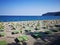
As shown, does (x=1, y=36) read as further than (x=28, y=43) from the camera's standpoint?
Yes

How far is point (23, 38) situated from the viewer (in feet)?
28.0

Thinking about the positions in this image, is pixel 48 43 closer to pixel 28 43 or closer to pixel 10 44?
pixel 28 43

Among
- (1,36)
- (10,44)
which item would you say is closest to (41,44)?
(10,44)

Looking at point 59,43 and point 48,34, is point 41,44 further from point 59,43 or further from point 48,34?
point 48,34

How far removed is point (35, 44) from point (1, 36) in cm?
314

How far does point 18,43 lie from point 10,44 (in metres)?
0.54

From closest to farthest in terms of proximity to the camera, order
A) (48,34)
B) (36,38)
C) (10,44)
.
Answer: (10,44), (36,38), (48,34)

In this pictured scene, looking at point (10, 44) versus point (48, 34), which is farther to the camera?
point (48, 34)

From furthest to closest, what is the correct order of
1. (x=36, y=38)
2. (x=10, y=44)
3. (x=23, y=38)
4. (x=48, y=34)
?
(x=48, y=34)
(x=36, y=38)
(x=23, y=38)
(x=10, y=44)

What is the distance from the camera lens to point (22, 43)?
316 inches

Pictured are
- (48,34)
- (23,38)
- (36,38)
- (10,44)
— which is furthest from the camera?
(48,34)

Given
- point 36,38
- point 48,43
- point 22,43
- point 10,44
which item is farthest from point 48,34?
point 10,44

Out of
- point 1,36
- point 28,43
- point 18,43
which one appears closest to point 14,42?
point 18,43

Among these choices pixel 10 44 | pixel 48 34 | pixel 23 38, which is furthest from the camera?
pixel 48 34
